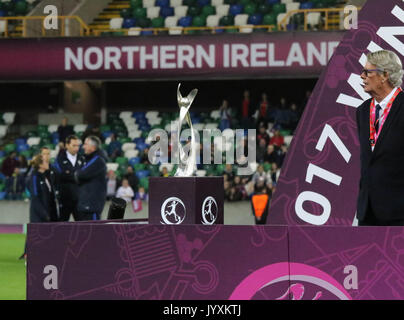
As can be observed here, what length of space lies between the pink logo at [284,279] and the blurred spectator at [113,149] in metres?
17.1

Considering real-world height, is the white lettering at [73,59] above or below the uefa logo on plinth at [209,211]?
above

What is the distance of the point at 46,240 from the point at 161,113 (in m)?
20.5

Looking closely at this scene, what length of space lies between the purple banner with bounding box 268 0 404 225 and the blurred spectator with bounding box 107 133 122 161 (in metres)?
15.3

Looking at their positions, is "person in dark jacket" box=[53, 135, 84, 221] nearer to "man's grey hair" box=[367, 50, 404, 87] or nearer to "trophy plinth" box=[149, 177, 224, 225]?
"trophy plinth" box=[149, 177, 224, 225]

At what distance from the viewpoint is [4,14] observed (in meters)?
23.9

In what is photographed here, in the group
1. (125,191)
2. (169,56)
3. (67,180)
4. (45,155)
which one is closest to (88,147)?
(67,180)

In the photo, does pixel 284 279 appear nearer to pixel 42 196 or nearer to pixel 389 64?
pixel 389 64

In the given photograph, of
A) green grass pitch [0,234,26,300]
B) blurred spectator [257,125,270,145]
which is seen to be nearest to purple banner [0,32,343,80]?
blurred spectator [257,125,270,145]

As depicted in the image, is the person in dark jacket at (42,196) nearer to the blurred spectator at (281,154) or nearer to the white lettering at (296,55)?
the blurred spectator at (281,154)

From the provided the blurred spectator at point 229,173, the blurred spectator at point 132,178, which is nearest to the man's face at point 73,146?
the blurred spectator at point 229,173

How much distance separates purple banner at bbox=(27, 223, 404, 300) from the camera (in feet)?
13.7

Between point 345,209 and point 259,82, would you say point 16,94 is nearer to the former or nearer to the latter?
point 259,82

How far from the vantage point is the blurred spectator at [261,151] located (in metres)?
19.4
